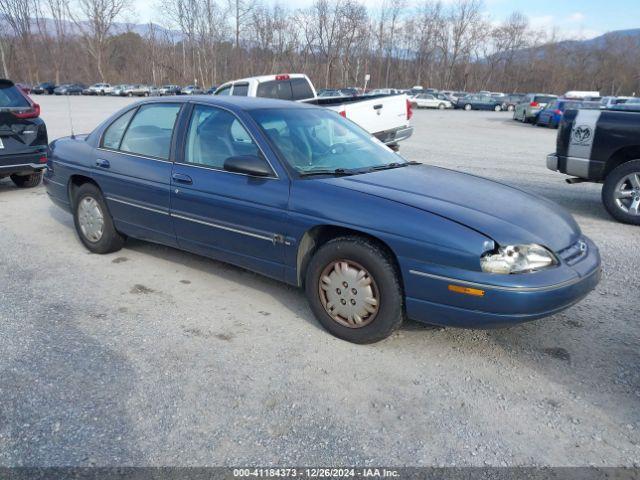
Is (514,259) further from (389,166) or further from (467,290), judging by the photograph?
(389,166)

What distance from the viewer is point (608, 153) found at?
6.59m

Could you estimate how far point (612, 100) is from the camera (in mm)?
25094

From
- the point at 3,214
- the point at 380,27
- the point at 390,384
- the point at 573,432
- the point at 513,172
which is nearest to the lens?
the point at 573,432

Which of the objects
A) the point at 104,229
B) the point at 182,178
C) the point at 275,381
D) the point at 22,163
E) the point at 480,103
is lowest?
the point at 275,381

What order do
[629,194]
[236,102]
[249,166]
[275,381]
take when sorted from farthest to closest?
[629,194] → [236,102] → [249,166] → [275,381]

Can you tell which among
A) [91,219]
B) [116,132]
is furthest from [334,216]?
Result: [91,219]

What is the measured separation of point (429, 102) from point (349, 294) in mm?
44535

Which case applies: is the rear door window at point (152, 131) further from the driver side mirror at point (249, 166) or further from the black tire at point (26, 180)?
the black tire at point (26, 180)

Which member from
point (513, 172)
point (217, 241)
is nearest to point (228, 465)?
point (217, 241)

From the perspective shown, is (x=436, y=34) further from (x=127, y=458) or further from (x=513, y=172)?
(x=127, y=458)

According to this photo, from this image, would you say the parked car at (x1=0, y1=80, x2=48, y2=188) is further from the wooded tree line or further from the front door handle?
the wooded tree line

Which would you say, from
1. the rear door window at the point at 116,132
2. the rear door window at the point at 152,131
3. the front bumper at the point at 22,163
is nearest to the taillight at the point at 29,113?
the front bumper at the point at 22,163

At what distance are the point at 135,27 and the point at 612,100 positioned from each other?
3795 inches

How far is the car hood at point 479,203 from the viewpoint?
9.94 ft
